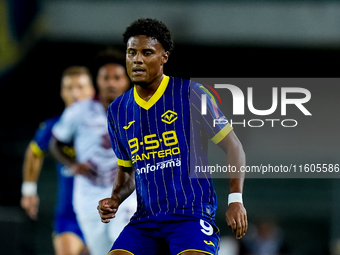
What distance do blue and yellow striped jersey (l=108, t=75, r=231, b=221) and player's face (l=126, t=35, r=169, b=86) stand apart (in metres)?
0.17

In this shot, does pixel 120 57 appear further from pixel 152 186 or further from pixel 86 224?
pixel 152 186

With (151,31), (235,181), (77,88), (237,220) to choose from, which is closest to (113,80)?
(77,88)

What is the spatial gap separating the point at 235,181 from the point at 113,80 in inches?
115

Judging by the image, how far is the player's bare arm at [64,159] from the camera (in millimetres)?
5555

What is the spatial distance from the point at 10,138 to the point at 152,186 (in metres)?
7.71

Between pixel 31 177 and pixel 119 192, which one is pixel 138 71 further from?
pixel 31 177

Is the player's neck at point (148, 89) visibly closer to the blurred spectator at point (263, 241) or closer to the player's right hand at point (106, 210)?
the player's right hand at point (106, 210)

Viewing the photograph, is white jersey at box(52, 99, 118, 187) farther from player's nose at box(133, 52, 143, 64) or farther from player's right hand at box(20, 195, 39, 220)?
player's nose at box(133, 52, 143, 64)

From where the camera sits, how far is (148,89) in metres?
3.16

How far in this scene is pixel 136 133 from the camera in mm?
3145

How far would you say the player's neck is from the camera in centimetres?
315

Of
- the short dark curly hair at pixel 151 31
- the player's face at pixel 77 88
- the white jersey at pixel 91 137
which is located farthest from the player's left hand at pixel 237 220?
the player's face at pixel 77 88

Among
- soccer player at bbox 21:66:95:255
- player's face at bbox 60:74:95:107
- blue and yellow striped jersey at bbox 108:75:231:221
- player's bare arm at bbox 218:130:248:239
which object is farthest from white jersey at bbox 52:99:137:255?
player's bare arm at bbox 218:130:248:239

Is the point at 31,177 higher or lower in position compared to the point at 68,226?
higher
